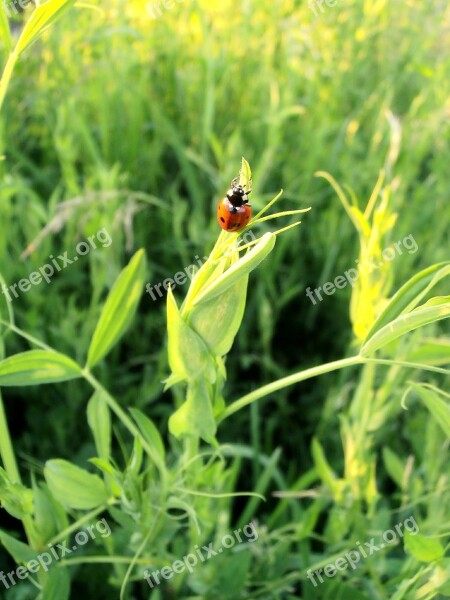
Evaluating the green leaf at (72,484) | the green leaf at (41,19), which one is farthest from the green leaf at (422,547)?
the green leaf at (41,19)

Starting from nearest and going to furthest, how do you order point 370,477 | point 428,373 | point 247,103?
point 370,477
point 428,373
point 247,103

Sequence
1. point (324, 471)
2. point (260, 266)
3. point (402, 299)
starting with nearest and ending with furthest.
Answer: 1. point (402, 299)
2. point (324, 471)
3. point (260, 266)

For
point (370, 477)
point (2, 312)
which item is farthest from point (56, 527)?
point (370, 477)

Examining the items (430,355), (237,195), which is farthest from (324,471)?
(237,195)

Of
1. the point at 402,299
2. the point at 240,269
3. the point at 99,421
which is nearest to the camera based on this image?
the point at 240,269

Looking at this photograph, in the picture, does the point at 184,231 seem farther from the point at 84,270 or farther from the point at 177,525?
the point at 177,525

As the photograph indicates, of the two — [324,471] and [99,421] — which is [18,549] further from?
[324,471]

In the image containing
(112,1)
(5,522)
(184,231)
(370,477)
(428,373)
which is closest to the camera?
(370,477)
